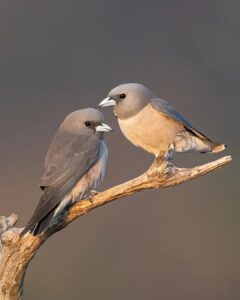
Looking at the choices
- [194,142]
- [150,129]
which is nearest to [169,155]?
[150,129]

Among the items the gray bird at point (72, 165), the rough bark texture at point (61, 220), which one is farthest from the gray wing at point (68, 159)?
the rough bark texture at point (61, 220)

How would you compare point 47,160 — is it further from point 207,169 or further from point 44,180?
point 207,169

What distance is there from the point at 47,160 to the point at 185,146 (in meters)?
0.70

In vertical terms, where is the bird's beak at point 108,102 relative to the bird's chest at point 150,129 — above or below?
above

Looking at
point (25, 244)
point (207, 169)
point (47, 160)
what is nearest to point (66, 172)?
point (47, 160)

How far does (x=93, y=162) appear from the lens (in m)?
3.95

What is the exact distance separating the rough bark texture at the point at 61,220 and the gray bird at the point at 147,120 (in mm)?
266

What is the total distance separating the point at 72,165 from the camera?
12.7 feet

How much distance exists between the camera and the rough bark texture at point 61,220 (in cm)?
367

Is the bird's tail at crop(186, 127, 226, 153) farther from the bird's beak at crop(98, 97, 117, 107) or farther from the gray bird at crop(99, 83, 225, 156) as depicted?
the bird's beak at crop(98, 97, 117, 107)

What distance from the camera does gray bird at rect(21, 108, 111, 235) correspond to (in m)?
3.69

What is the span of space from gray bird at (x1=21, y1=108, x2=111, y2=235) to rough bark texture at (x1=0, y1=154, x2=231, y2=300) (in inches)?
3.1

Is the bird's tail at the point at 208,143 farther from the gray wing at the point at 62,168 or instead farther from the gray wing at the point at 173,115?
the gray wing at the point at 62,168

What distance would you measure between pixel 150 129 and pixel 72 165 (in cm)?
42
